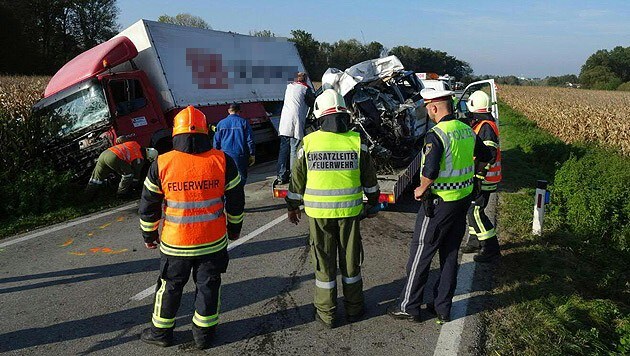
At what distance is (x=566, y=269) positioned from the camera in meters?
5.23

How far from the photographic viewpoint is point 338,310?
14.0 feet

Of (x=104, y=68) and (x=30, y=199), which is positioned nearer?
(x=30, y=199)

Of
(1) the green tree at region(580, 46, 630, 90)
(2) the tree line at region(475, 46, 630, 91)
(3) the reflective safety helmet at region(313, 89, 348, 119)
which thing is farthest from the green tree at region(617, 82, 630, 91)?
(3) the reflective safety helmet at region(313, 89, 348, 119)

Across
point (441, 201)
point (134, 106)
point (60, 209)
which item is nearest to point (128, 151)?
point (134, 106)

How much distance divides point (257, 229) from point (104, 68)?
188 inches

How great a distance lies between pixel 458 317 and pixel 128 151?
6.41 m

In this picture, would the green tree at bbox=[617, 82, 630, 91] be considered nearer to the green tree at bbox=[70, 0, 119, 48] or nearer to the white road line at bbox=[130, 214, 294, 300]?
the green tree at bbox=[70, 0, 119, 48]

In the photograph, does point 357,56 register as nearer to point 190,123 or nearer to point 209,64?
point 209,64

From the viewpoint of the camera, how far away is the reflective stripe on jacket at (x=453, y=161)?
3852mm

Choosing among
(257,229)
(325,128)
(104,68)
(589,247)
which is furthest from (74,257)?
(589,247)

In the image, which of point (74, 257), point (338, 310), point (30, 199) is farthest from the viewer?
point (30, 199)

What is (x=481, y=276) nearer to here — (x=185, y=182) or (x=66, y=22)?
(x=185, y=182)

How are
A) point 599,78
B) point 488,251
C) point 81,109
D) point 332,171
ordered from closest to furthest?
point 332,171 < point 488,251 < point 81,109 < point 599,78

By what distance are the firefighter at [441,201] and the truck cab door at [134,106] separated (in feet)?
21.8
